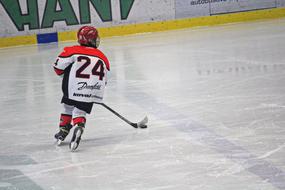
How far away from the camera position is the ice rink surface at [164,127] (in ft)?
12.5

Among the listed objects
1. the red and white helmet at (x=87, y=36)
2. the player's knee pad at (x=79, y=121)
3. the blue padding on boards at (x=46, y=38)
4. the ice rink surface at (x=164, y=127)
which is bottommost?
the blue padding on boards at (x=46, y=38)

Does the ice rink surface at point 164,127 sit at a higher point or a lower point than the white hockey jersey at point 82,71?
lower

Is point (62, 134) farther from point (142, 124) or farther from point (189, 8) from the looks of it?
point (189, 8)

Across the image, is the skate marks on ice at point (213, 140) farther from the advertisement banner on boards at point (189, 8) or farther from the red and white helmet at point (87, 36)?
the advertisement banner on boards at point (189, 8)

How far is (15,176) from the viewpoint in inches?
158

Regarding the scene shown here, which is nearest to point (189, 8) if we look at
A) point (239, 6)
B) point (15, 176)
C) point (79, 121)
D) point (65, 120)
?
point (239, 6)

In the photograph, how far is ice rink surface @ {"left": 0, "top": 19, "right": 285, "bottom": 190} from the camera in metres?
3.82

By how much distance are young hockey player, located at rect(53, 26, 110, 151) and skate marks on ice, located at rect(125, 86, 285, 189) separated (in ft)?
2.34

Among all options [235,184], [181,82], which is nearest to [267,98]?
[181,82]

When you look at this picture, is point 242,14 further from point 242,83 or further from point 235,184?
point 235,184

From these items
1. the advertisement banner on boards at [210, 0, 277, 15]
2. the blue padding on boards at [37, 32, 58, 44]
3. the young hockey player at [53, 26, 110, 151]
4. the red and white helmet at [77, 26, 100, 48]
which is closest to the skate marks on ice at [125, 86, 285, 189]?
the young hockey player at [53, 26, 110, 151]

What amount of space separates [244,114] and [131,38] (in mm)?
8294

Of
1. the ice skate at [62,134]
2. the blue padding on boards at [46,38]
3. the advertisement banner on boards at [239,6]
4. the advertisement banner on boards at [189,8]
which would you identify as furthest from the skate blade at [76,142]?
the advertisement banner on boards at [239,6]

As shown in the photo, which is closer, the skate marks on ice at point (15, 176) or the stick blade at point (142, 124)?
the skate marks on ice at point (15, 176)
